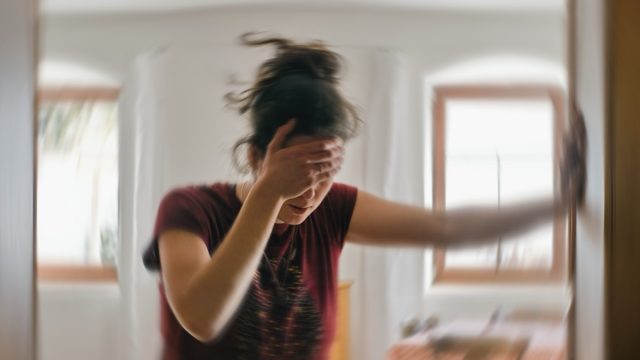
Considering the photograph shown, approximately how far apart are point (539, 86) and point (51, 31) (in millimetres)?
614

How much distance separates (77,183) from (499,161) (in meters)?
0.52

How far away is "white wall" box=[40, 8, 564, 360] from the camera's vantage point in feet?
2.90

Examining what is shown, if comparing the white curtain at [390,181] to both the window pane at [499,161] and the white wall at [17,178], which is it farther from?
the white wall at [17,178]

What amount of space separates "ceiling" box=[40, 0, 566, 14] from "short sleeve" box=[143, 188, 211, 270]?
230mm

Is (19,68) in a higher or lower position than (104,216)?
higher

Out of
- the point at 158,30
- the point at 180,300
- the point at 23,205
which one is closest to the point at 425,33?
the point at 158,30

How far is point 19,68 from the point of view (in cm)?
90

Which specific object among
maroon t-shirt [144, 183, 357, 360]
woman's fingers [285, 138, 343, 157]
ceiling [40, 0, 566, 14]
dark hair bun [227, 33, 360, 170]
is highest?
ceiling [40, 0, 566, 14]

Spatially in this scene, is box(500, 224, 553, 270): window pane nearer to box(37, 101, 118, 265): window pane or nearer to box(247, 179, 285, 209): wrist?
box(247, 179, 285, 209): wrist

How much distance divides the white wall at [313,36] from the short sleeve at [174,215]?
0.08 meters

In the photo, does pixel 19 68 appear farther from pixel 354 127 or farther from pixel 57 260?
pixel 354 127

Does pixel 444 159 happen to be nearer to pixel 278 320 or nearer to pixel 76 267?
pixel 278 320

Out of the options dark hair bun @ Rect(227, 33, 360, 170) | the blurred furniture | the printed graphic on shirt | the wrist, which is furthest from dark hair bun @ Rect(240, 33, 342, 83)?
the blurred furniture

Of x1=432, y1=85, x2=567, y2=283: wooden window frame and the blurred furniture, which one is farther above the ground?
x1=432, y1=85, x2=567, y2=283: wooden window frame
